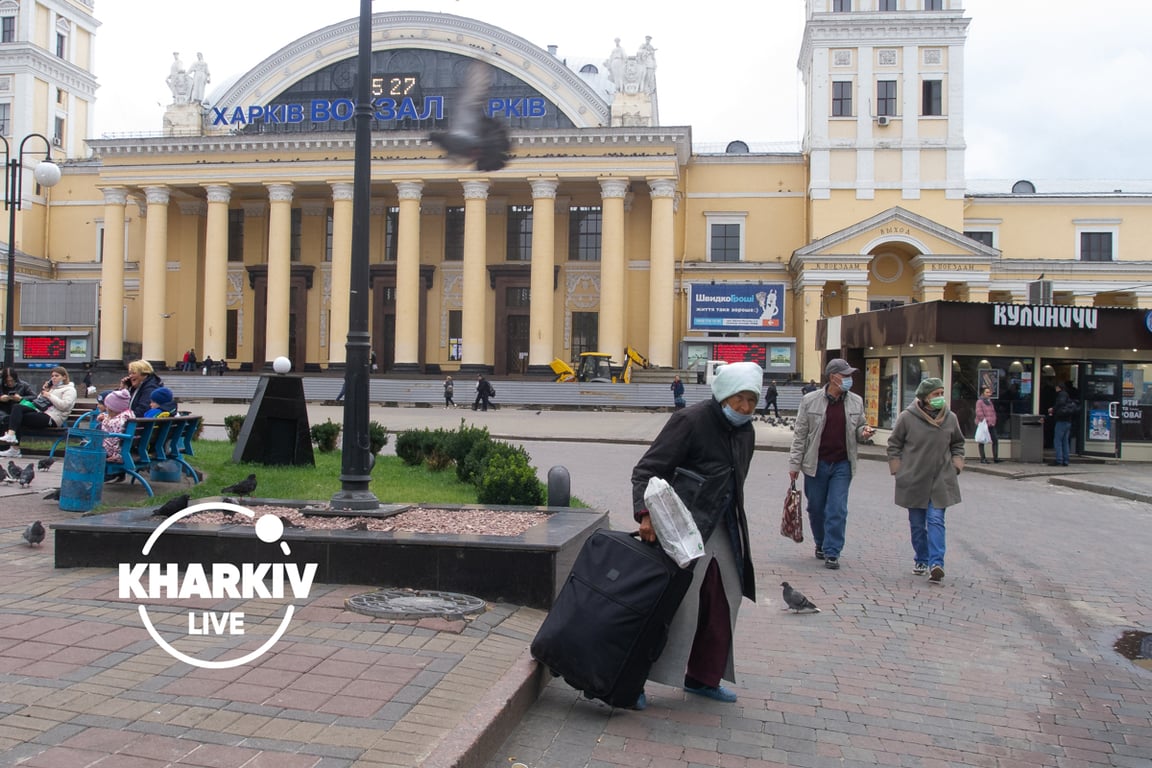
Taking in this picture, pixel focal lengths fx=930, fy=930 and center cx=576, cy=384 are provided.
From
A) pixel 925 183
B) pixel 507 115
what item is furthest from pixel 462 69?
pixel 925 183

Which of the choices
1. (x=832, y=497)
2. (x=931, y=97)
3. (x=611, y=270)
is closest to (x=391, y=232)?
(x=611, y=270)

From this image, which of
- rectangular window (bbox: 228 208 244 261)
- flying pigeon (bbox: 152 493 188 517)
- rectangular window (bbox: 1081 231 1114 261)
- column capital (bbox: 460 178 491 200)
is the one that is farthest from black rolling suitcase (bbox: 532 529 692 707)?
rectangular window (bbox: 1081 231 1114 261)

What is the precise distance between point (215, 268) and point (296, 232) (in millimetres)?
6161

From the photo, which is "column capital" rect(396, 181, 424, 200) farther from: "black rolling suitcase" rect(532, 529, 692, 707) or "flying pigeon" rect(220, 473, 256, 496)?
"black rolling suitcase" rect(532, 529, 692, 707)

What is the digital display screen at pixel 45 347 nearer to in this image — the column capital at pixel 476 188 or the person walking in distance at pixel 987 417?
the column capital at pixel 476 188

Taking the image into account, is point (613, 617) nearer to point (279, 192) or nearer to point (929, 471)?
point (929, 471)

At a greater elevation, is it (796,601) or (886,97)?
(886,97)

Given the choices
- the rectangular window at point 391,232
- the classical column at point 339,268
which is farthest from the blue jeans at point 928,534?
the rectangular window at point 391,232

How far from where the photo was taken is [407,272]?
4744 cm

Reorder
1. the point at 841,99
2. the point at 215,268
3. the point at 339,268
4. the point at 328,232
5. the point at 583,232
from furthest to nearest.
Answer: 1. the point at 328,232
2. the point at 583,232
3. the point at 215,268
4. the point at 841,99
5. the point at 339,268

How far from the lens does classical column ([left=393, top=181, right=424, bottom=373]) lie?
47125 millimetres

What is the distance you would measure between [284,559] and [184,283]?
171 ft

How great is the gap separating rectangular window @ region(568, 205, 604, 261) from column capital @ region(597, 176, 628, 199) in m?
5.20

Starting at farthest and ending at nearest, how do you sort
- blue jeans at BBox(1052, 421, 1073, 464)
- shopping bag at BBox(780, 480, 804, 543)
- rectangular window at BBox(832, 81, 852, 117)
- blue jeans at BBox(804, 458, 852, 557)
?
rectangular window at BBox(832, 81, 852, 117) < blue jeans at BBox(1052, 421, 1073, 464) < blue jeans at BBox(804, 458, 852, 557) < shopping bag at BBox(780, 480, 804, 543)
